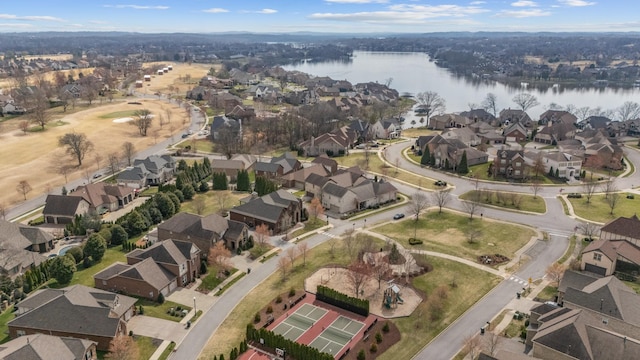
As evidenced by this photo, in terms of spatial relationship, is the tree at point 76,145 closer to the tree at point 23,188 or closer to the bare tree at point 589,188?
the tree at point 23,188

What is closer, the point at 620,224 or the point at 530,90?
the point at 620,224

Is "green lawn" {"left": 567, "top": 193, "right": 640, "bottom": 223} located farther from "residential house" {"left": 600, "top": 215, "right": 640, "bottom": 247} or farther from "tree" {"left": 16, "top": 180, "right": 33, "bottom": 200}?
"tree" {"left": 16, "top": 180, "right": 33, "bottom": 200}

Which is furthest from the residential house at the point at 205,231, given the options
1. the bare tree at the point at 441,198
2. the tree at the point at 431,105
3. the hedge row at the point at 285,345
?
the tree at the point at 431,105

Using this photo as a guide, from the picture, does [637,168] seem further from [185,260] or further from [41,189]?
[41,189]

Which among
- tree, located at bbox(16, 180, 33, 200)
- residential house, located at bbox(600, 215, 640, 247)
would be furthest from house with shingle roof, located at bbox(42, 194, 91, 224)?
residential house, located at bbox(600, 215, 640, 247)

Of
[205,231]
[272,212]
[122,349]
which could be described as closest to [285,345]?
[122,349]

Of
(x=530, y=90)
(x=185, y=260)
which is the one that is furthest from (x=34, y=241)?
(x=530, y=90)
